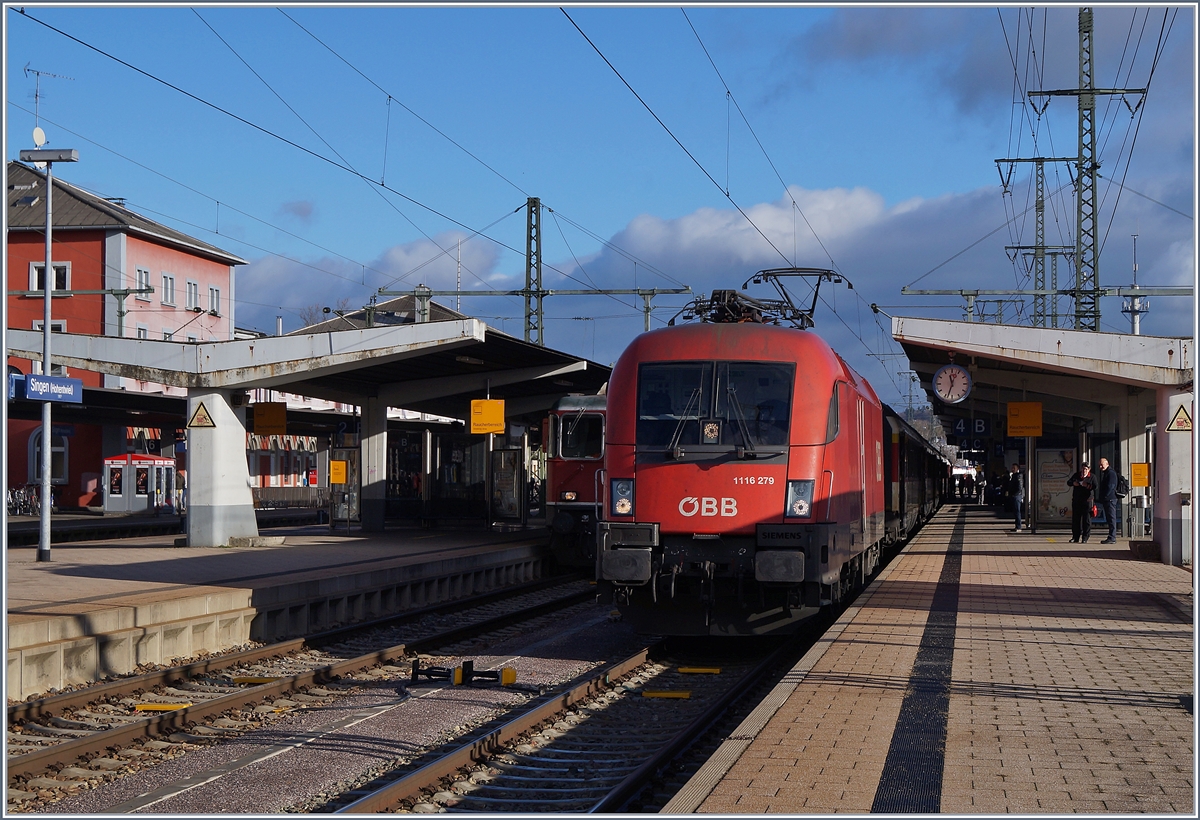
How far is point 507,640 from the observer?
14641 mm

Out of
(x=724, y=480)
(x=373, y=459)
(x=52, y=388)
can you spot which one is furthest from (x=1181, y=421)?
(x=373, y=459)

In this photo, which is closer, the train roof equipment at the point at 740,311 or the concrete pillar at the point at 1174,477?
the train roof equipment at the point at 740,311

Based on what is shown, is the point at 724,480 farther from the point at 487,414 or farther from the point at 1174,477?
the point at 487,414

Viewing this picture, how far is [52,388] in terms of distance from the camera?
56.5 feet

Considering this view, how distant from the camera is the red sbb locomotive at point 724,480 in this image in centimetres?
1159

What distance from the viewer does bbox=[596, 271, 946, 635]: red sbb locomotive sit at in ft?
38.0

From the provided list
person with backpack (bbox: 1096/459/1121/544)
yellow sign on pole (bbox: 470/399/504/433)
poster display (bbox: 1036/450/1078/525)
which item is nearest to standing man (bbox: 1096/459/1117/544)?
person with backpack (bbox: 1096/459/1121/544)

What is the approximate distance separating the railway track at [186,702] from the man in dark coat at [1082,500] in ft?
A: 46.4

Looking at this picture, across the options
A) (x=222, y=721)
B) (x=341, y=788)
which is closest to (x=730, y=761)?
(x=341, y=788)

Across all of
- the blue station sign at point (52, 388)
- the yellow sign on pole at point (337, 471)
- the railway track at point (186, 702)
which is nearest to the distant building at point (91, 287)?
the yellow sign on pole at point (337, 471)

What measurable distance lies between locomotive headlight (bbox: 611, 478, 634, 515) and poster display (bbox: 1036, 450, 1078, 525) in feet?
66.8

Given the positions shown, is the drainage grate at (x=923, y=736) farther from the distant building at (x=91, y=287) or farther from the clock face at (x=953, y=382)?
the distant building at (x=91, y=287)

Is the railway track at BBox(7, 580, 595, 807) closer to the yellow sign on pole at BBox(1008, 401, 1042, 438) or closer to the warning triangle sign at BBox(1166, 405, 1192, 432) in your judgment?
the warning triangle sign at BBox(1166, 405, 1192, 432)

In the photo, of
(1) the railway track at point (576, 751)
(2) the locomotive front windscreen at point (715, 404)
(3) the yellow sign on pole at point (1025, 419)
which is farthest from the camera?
(3) the yellow sign on pole at point (1025, 419)
